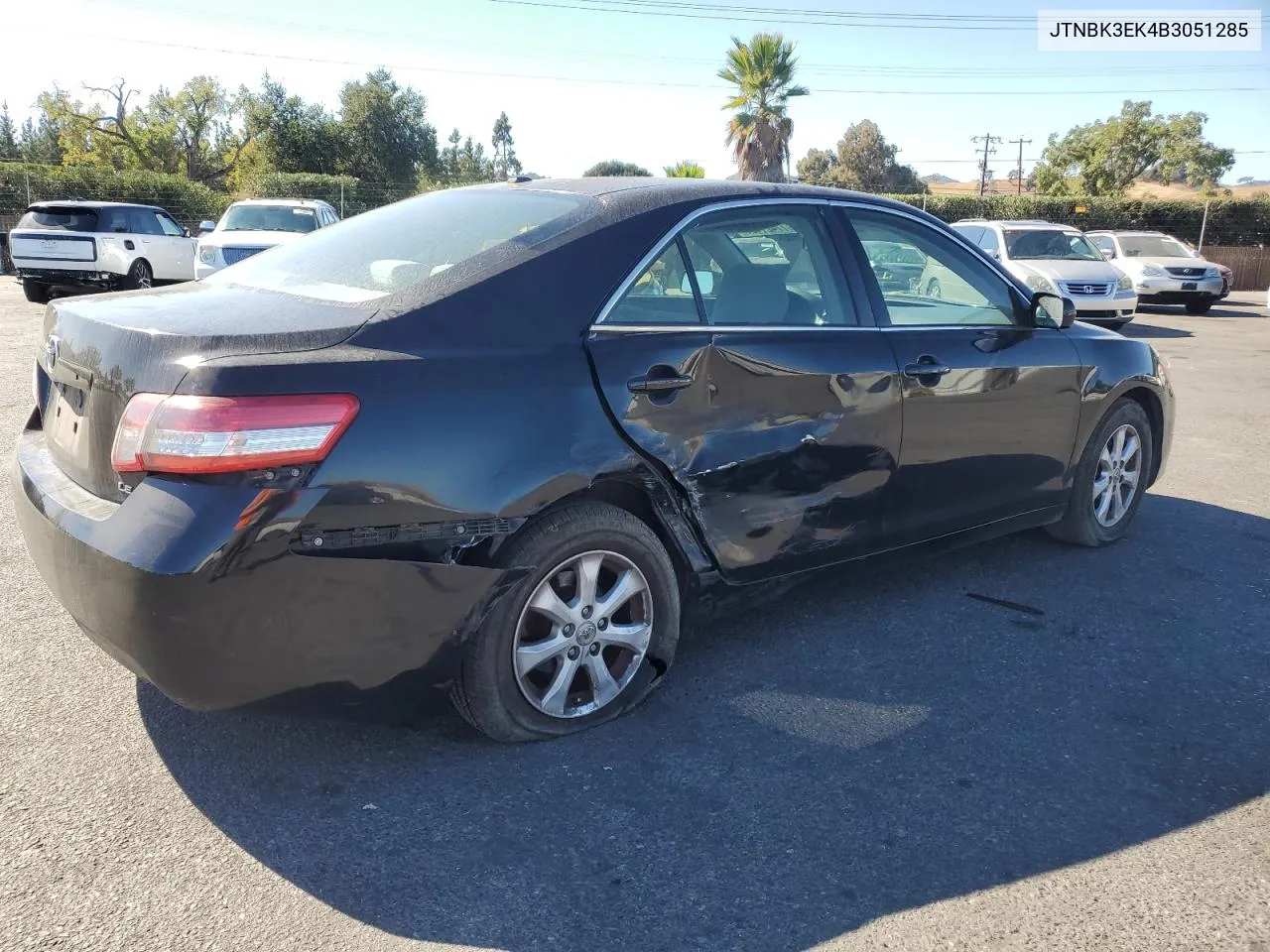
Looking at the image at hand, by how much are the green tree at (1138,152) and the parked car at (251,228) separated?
128 ft

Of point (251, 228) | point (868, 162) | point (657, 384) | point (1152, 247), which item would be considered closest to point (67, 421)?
point (657, 384)

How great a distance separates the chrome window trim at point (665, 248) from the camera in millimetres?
3057

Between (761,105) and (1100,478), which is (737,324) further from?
(761,105)

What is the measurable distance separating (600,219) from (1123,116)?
52343 millimetres

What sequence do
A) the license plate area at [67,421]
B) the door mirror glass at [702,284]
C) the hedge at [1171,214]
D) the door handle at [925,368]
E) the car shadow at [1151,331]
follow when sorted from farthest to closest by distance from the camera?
the hedge at [1171,214] → the car shadow at [1151,331] → the door handle at [925,368] → the door mirror glass at [702,284] → the license plate area at [67,421]

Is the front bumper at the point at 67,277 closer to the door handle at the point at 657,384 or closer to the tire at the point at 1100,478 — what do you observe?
the tire at the point at 1100,478

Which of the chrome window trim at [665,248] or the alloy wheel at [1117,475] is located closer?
the chrome window trim at [665,248]

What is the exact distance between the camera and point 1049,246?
16.9 m

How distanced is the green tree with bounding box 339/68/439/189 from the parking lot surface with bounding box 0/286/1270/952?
47.5 metres

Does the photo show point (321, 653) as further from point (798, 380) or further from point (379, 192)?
point (379, 192)

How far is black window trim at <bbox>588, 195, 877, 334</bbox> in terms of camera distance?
3.09 m

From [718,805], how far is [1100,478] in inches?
123

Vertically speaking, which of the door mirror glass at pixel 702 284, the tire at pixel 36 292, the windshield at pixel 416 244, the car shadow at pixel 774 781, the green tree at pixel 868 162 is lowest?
the car shadow at pixel 774 781

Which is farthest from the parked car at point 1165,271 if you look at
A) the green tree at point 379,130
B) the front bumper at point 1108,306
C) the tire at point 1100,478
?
the green tree at point 379,130
